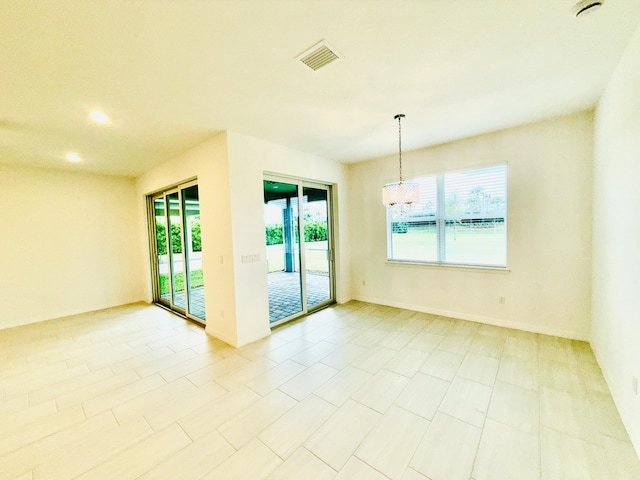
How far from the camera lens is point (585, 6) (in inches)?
58.4

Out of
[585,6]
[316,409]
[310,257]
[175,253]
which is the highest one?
[585,6]

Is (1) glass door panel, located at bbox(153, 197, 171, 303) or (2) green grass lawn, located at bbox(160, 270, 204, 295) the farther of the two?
(1) glass door panel, located at bbox(153, 197, 171, 303)

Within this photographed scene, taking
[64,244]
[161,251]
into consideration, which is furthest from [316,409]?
[64,244]

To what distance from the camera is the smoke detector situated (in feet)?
4.80

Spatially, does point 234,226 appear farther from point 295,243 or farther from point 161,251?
point 161,251

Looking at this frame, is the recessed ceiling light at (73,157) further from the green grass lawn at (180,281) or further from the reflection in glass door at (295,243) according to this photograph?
the reflection in glass door at (295,243)

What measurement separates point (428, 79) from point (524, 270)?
2886 mm

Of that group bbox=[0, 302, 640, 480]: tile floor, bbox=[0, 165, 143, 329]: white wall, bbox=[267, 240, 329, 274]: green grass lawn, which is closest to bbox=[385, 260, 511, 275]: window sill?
bbox=[0, 302, 640, 480]: tile floor

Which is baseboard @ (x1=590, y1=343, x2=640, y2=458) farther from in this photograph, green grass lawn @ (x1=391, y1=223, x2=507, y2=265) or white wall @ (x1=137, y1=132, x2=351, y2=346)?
white wall @ (x1=137, y1=132, x2=351, y2=346)

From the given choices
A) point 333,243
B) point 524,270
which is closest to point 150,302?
point 333,243

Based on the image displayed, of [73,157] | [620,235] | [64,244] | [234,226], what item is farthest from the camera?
[64,244]

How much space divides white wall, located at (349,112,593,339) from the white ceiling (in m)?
0.35

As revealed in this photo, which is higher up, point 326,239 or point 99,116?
point 99,116

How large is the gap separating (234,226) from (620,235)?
12.4 feet
